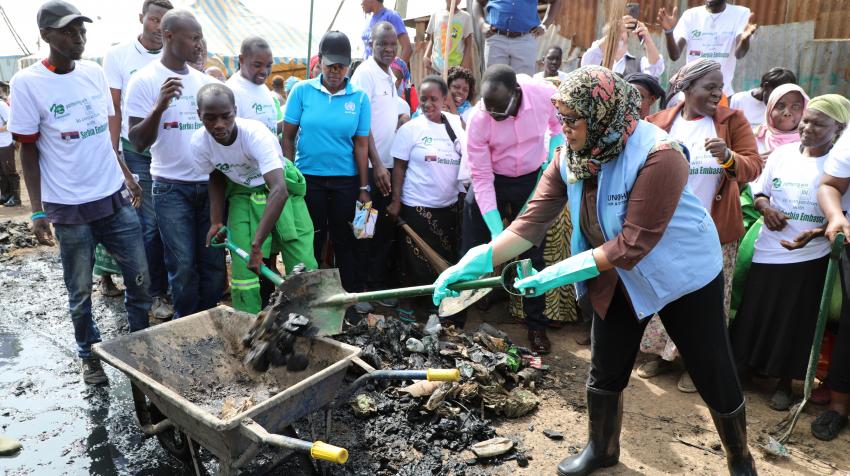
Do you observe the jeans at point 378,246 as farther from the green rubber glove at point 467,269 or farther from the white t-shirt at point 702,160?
the white t-shirt at point 702,160

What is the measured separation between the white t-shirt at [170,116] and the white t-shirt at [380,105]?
1.59 meters

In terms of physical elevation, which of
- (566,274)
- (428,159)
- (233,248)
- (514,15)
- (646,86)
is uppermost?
(514,15)

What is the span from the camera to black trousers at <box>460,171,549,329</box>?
14.7 ft

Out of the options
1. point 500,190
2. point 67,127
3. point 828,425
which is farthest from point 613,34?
point 67,127

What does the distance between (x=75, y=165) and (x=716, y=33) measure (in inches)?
219

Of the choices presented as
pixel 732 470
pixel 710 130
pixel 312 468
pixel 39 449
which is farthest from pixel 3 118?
pixel 732 470

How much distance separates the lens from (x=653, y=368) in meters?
4.34

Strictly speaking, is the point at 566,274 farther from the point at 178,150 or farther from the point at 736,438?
the point at 178,150

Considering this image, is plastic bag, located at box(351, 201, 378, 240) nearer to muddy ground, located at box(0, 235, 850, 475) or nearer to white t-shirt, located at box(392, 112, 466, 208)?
white t-shirt, located at box(392, 112, 466, 208)

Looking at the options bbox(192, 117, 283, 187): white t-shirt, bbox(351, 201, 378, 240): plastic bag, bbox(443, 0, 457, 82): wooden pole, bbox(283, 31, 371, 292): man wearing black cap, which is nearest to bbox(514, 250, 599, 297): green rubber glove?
bbox(192, 117, 283, 187): white t-shirt

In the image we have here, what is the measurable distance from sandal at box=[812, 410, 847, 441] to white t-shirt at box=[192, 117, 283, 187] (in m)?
3.69

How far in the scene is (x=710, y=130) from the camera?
363cm

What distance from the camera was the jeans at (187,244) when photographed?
4074mm

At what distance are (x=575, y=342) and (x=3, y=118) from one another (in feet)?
34.4
